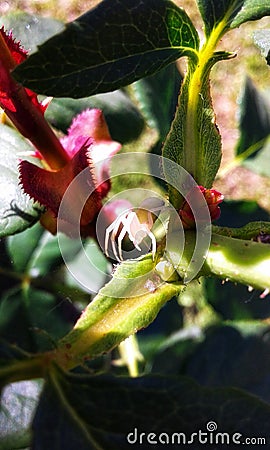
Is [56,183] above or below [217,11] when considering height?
below

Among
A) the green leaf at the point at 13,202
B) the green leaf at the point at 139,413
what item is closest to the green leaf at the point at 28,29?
the green leaf at the point at 13,202

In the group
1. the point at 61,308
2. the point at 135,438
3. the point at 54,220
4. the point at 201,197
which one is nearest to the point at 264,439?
the point at 135,438

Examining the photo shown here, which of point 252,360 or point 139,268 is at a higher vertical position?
point 139,268

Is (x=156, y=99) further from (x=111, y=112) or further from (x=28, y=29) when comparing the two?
(x=28, y=29)

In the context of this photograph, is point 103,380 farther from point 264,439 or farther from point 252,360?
point 252,360

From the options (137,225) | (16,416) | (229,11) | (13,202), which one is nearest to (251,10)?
(229,11)

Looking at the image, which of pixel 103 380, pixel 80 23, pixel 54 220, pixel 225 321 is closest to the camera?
pixel 80 23
